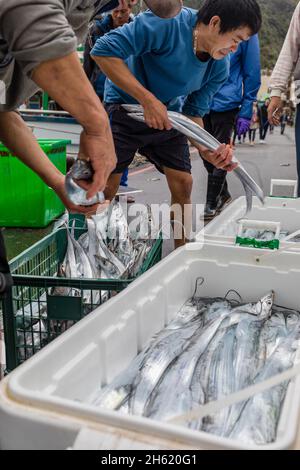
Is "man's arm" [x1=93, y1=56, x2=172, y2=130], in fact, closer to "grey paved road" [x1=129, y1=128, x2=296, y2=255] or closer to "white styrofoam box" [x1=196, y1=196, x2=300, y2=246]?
"white styrofoam box" [x1=196, y1=196, x2=300, y2=246]

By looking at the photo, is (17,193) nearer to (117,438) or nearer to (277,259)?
(277,259)

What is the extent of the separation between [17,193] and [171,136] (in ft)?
6.02

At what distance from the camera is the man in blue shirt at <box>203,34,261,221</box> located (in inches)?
210

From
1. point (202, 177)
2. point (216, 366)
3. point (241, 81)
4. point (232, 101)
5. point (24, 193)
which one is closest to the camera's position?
point (216, 366)

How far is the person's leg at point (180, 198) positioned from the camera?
3693 millimetres

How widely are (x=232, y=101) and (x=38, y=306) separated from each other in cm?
392

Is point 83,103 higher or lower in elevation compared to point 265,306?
higher

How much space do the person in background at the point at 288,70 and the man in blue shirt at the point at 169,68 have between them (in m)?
1.24

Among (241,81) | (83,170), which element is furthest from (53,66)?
(241,81)

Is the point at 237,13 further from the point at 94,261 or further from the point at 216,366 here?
the point at 216,366

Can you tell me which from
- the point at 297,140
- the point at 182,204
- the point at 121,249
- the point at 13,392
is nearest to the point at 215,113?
the point at 297,140

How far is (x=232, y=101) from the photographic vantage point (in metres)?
5.35

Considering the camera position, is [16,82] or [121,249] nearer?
[16,82]
